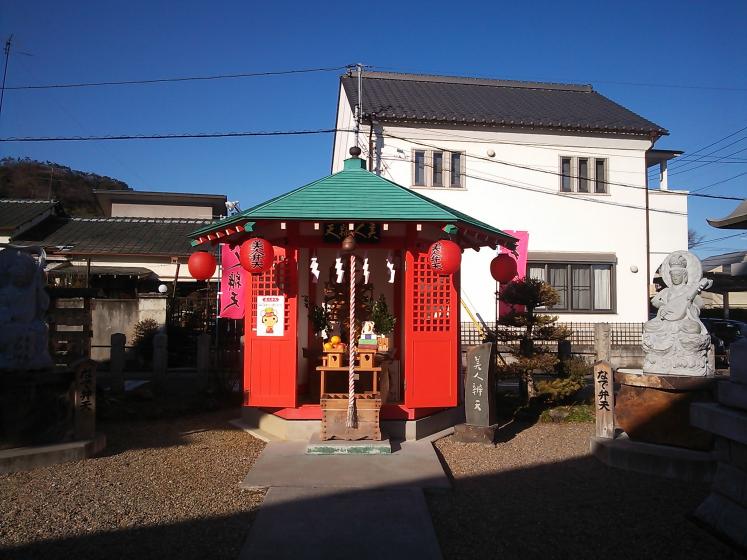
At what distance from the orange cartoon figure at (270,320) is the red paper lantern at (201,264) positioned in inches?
53.4

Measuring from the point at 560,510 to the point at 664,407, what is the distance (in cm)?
251

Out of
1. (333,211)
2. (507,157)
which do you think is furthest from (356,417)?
(507,157)

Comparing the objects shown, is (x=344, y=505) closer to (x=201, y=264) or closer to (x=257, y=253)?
(x=257, y=253)

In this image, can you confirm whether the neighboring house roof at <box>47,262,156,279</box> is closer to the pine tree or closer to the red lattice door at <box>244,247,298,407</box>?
the red lattice door at <box>244,247,298,407</box>

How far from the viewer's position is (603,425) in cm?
784

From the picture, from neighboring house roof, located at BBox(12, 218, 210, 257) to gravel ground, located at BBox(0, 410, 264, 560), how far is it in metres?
13.0

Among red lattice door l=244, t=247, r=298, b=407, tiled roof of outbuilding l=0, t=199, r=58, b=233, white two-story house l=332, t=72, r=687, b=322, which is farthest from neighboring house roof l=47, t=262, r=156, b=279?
red lattice door l=244, t=247, r=298, b=407

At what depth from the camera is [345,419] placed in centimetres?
784

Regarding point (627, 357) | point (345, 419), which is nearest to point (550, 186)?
point (627, 357)

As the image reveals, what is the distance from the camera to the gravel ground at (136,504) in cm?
463

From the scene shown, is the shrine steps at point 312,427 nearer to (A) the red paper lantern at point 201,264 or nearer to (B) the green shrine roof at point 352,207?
(A) the red paper lantern at point 201,264

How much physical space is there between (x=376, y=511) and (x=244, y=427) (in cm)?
437

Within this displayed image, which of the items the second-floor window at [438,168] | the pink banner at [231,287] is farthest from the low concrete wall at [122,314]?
the second-floor window at [438,168]

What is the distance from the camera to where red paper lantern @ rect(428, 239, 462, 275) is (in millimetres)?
7824
